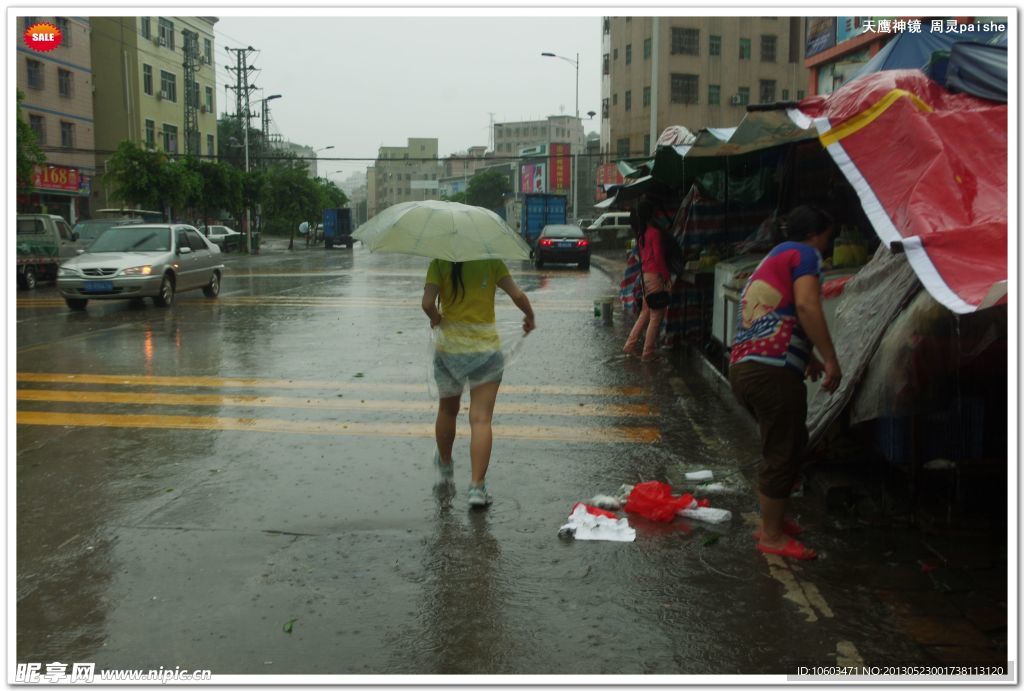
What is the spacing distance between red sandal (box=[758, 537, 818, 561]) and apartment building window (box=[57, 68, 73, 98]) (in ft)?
150

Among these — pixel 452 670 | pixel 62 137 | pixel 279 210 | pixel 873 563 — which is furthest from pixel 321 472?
pixel 279 210

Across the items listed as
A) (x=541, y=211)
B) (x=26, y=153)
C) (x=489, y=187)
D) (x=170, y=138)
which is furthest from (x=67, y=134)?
(x=489, y=187)

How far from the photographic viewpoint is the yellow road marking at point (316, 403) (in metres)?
8.29

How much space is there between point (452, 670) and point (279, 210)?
56977 millimetres

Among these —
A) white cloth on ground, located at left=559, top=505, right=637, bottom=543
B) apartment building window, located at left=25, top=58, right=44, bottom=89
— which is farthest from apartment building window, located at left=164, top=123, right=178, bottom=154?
white cloth on ground, located at left=559, top=505, right=637, bottom=543

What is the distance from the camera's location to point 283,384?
9.48 metres

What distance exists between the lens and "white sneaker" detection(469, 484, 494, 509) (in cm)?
546

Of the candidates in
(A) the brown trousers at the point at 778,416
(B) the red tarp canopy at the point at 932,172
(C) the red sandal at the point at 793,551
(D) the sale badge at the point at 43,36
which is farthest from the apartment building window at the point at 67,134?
(C) the red sandal at the point at 793,551

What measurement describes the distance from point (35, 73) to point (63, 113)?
263 cm

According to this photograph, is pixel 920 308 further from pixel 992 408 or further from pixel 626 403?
pixel 626 403

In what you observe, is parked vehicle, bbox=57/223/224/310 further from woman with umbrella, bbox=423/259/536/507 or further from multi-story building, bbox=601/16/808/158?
multi-story building, bbox=601/16/808/158

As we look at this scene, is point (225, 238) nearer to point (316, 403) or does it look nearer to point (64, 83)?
point (64, 83)

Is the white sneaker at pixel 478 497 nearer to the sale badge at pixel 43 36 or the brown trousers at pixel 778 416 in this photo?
the brown trousers at pixel 778 416

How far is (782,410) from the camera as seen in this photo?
15.0ft
